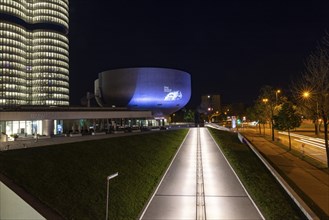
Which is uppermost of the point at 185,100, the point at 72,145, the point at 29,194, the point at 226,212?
the point at 185,100

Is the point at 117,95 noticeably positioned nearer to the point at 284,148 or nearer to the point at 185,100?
the point at 185,100

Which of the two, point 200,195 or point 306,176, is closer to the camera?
point 200,195

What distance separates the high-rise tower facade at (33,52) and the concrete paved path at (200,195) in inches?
3965

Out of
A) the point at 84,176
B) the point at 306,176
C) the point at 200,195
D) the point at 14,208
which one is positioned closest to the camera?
the point at 14,208

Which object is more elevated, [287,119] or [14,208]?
[287,119]

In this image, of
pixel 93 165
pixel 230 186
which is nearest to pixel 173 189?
pixel 230 186

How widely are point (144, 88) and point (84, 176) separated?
77730mm

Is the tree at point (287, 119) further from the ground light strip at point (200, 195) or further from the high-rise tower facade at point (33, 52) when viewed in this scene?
the high-rise tower facade at point (33, 52)

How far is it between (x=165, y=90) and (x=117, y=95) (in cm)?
1581

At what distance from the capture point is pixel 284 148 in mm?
38812

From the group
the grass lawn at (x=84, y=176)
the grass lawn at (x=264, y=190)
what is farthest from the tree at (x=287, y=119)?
the grass lawn at (x=84, y=176)

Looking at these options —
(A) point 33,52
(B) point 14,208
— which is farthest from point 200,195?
(A) point 33,52

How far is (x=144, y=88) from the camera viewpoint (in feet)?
308

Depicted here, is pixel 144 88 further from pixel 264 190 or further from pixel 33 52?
pixel 264 190
